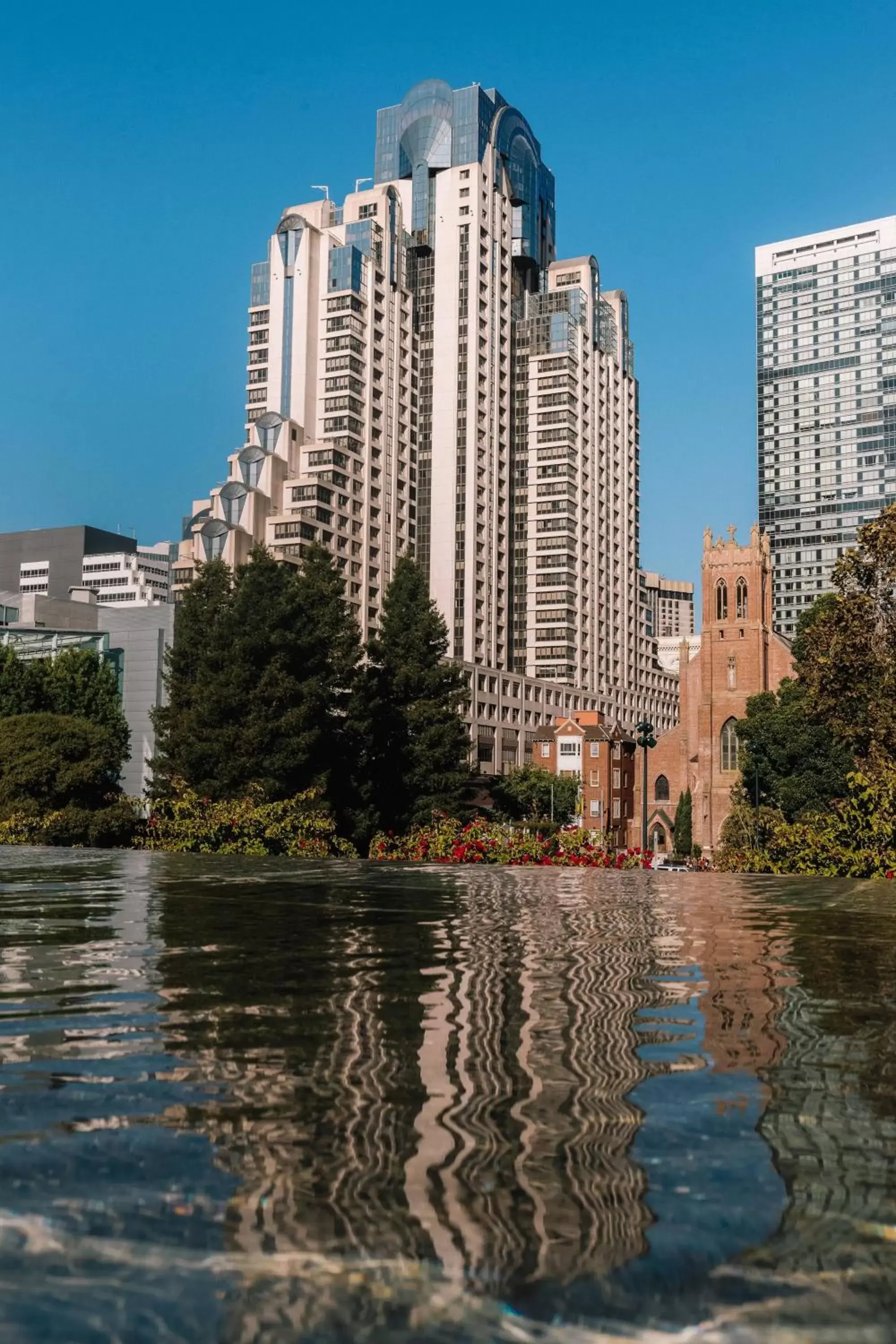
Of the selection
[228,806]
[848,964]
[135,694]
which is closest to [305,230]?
A: [135,694]

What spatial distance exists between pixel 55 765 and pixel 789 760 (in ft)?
135

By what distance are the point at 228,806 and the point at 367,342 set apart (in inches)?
3586

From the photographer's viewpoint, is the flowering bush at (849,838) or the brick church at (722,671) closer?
the flowering bush at (849,838)

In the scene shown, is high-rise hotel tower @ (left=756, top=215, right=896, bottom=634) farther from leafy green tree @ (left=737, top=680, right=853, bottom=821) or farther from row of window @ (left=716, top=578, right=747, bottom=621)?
leafy green tree @ (left=737, top=680, right=853, bottom=821)

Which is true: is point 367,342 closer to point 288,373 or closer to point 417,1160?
point 288,373

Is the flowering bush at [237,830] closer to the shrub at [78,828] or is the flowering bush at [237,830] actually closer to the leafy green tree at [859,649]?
the shrub at [78,828]

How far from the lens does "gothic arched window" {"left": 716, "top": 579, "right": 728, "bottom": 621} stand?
A: 83688 millimetres

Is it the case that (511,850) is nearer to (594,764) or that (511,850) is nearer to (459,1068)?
(459,1068)

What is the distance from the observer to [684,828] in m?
81.8

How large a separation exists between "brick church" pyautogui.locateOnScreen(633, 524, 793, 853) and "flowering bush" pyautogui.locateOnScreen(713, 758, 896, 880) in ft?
214

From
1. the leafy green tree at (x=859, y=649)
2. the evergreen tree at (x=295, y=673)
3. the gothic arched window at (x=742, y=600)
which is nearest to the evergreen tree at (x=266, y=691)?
the evergreen tree at (x=295, y=673)

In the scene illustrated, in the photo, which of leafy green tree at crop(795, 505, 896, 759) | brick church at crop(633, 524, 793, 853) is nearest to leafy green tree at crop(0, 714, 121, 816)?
leafy green tree at crop(795, 505, 896, 759)

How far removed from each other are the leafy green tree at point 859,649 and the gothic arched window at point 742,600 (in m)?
66.4

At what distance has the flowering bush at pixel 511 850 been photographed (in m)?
16.6
